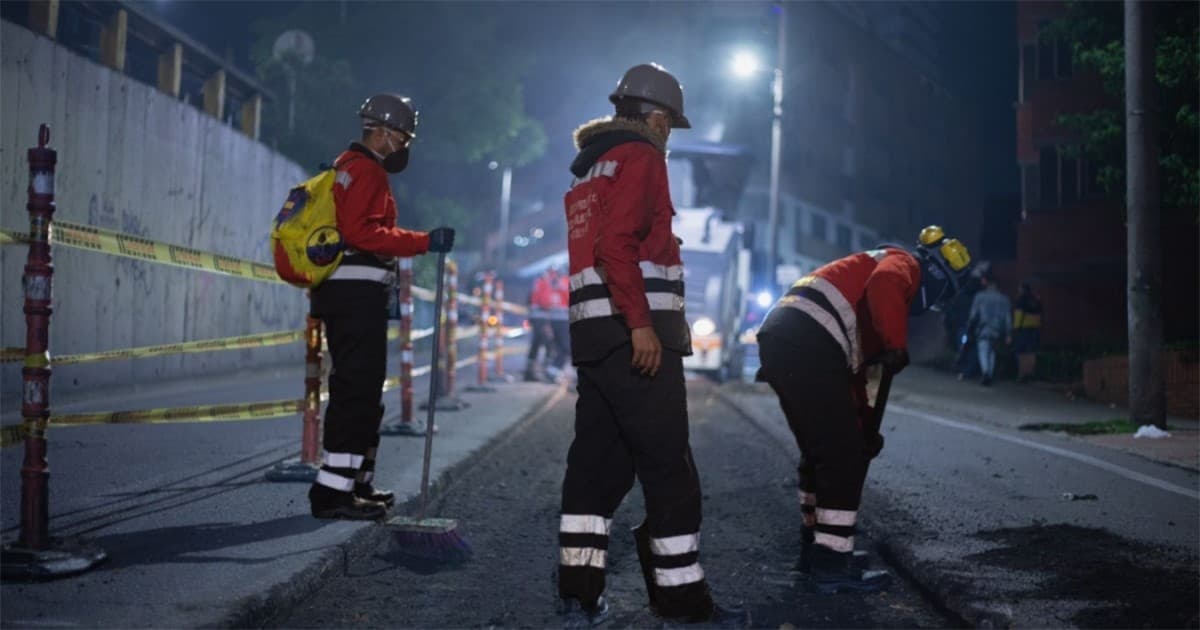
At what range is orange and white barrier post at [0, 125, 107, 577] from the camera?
4.58m

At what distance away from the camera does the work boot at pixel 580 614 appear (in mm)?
4434

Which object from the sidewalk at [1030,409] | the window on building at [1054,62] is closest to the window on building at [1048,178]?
the window on building at [1054,62]

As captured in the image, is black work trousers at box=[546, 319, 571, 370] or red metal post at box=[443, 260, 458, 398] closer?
red metal post at box=[443, 260, 458, 398]

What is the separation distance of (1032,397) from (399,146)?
43.7 ft

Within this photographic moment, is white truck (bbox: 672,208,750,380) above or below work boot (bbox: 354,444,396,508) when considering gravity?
above

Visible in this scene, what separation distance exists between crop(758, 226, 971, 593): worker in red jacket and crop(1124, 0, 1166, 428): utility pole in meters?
7.11

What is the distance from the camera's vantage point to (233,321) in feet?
60.5

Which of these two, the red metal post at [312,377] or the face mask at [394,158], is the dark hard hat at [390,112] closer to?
the face mask at [394,158]

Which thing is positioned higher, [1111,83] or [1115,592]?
[1111,83]

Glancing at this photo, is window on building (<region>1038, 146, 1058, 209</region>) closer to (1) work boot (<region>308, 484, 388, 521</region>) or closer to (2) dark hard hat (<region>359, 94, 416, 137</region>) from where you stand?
(2) dark hard hat (<region>359, 94, 416, 137</region>)

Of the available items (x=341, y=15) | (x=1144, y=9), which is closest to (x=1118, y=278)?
(x=1144, y=9)

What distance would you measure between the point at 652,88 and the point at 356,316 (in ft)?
6.75

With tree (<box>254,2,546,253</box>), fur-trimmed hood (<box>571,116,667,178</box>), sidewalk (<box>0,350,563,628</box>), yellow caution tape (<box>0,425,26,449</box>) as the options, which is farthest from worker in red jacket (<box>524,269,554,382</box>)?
tree (<box>254,2,546,253</box>)

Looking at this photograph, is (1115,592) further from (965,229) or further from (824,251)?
(965,229)
